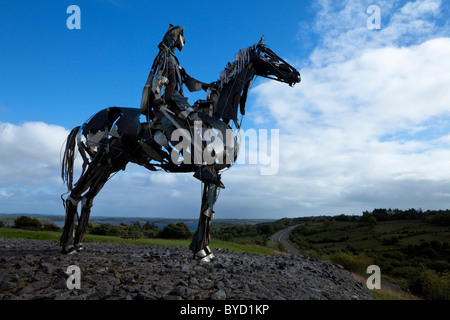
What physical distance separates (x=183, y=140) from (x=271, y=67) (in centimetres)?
287

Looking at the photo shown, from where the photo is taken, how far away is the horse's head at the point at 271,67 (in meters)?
6.84

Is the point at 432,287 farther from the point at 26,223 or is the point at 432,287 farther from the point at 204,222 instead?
the point at 26,223

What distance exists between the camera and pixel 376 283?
22.1 ft

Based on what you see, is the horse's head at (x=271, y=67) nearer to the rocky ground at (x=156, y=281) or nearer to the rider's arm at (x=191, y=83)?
the rider's arm at (x=191, y=83)

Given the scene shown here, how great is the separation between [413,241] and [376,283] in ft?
144

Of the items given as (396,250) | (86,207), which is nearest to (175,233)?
(86,207)

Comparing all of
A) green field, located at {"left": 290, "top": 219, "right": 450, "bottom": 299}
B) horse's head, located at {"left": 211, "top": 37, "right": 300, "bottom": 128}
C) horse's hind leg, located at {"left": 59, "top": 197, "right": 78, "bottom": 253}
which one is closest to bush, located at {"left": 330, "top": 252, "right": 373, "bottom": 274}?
green field, located at {"left": 290, "top": 219, "right": 450, "bottom": 299}

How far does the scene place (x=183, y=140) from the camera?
21.1 feet

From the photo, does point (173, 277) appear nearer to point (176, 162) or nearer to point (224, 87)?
point (176, 162)

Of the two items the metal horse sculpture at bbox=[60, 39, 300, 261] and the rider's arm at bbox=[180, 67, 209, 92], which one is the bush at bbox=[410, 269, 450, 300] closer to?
the metal horse sculpture at bbox=[60, 39, 300, 261]

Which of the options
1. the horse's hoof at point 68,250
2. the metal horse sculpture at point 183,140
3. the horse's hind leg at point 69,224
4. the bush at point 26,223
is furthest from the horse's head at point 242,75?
the bush at point 26,223

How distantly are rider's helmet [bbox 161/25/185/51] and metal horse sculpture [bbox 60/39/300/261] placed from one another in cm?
176

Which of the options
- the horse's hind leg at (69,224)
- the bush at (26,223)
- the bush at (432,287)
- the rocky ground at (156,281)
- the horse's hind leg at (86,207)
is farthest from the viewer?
the bush at (26,223)
